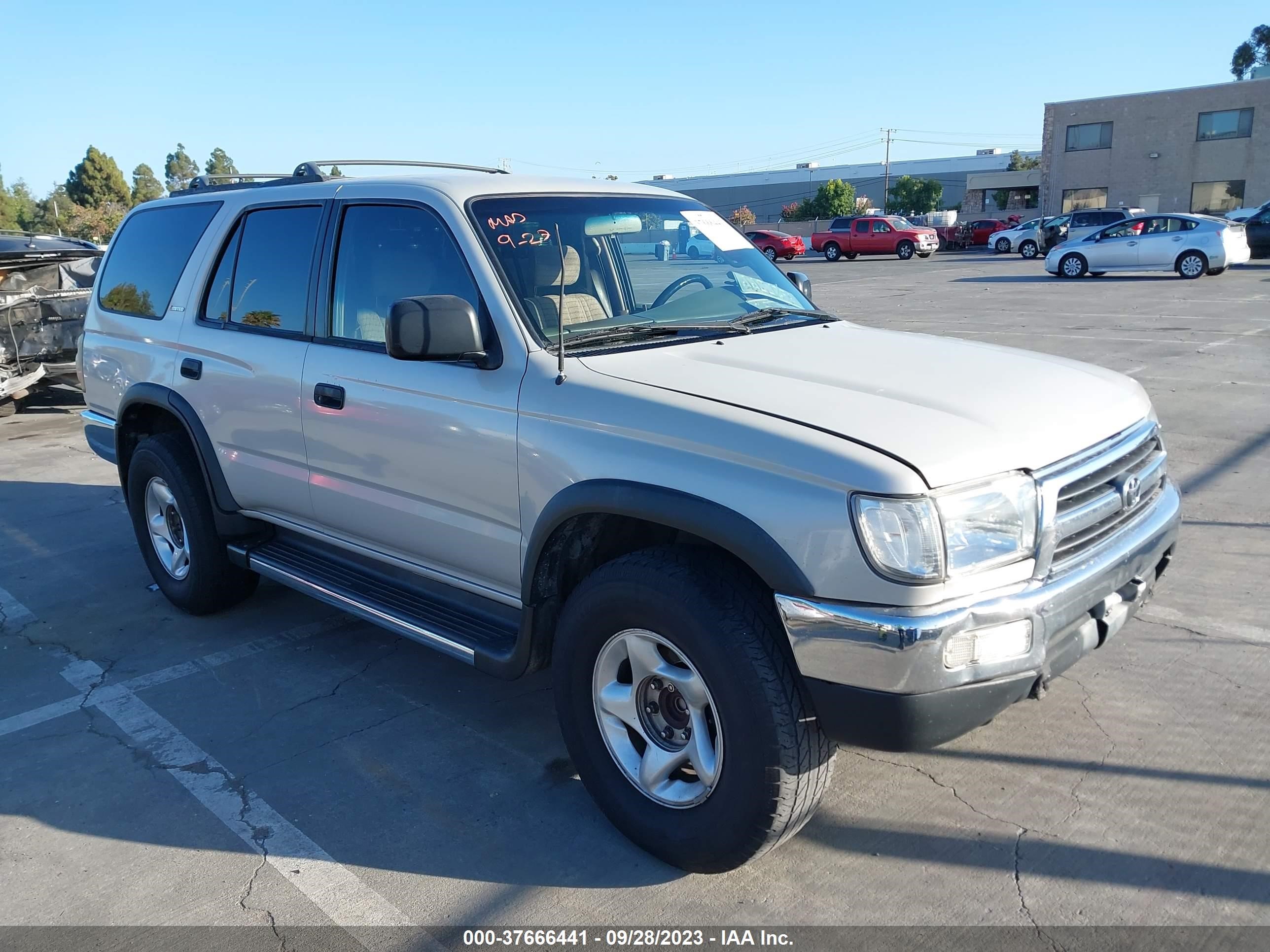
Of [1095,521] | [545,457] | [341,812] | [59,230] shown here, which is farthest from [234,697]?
[59,230]

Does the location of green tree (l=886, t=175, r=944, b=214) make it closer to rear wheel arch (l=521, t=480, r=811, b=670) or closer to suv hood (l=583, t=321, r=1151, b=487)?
suv hood (l=583, t=321, r=1151, b=487)

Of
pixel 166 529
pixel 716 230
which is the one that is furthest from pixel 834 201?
pixel 166 529

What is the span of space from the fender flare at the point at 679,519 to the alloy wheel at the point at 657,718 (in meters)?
0.36

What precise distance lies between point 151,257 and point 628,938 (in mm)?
4445

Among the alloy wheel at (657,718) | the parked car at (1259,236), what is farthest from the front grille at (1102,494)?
the parked car at (1259,236)

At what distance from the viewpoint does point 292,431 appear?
4.34 metres

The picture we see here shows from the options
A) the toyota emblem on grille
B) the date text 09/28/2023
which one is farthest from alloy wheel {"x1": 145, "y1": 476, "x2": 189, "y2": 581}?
the toyota emblem on grille

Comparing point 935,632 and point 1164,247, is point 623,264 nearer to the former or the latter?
point 935,632

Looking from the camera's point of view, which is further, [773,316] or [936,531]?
[773,316]

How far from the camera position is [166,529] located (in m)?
5.43

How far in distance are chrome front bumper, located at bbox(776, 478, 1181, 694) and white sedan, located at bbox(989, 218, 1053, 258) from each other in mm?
38102

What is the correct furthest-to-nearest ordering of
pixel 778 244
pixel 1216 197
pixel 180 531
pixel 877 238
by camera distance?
pixel 1216 197 < pixel 778 244 < pixel 877 238 < pixel 180 531

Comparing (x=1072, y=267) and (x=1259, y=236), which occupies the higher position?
(x=1259, y=236)

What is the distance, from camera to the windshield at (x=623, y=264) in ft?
12.0
